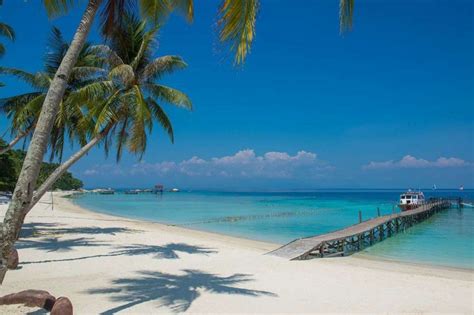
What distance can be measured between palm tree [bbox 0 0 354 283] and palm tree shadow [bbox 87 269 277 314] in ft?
10.3

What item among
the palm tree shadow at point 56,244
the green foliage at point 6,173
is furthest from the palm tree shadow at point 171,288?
the green foliage at point 6,173

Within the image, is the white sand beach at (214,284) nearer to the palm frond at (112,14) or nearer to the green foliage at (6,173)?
the palm frond at (112,14)

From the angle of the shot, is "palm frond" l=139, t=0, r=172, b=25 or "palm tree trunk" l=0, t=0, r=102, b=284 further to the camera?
"palm frond" l=139, t=0, r=172, b=25

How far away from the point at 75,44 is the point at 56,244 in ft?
37.3

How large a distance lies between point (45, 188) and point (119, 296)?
10.3 feet

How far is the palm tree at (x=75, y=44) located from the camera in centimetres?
454

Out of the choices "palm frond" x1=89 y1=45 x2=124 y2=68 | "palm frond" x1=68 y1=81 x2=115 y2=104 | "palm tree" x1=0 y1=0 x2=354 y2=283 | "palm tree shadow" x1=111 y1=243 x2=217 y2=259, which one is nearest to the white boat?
"palm tree shadow" x1=111 y1=243 x2=217 y2=259

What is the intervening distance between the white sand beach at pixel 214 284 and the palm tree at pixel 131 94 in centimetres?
340

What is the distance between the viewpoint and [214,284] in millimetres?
9250

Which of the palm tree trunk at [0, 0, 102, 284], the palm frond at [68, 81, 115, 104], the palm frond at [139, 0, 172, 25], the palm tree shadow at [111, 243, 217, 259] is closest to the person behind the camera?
the palm tree trunk at [0, 0, 102, 284]

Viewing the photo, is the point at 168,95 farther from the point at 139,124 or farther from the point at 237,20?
the point at 237,20

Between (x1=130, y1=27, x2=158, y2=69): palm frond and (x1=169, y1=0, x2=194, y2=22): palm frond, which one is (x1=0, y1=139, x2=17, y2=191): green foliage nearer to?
(x1=130, y1=27, x2=158, y2=69): palm frond

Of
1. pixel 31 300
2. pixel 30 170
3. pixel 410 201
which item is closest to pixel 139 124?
pixel 31 300

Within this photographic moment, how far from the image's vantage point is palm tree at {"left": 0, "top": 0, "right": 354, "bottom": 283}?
4535mm
